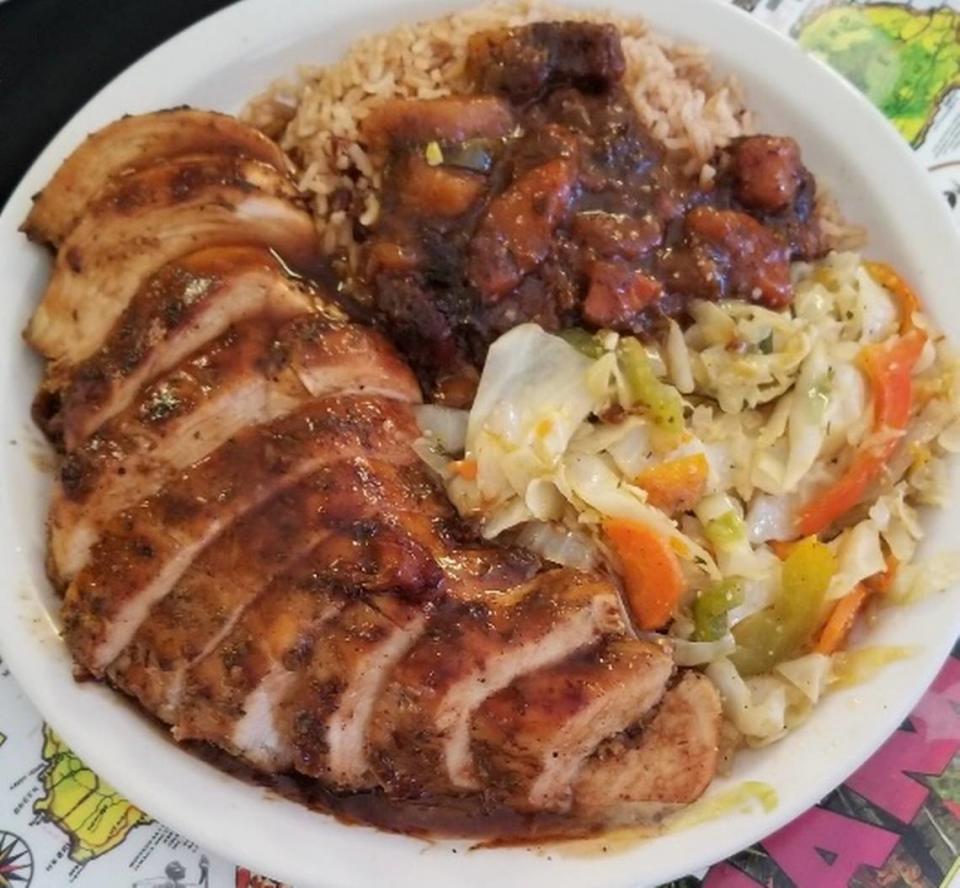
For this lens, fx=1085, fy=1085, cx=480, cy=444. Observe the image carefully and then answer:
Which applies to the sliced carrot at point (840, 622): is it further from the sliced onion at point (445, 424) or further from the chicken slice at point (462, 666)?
the sliced onion at point (445, 424)

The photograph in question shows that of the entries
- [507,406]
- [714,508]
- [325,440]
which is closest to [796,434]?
[714,508]

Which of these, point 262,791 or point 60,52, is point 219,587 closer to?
point 262,791

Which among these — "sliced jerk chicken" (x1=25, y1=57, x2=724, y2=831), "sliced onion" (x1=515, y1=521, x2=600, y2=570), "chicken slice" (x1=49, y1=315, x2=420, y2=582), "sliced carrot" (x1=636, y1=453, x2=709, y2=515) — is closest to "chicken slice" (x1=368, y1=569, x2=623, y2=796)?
"sliced jerk chicken" (x1=25, y1=57, x2=724, y2=831)

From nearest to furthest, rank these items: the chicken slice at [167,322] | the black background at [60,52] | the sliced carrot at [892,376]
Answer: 1. the chicken slice at [167,322]
2. the sliced carrot at [892,376]
3. the black background at [60,52]

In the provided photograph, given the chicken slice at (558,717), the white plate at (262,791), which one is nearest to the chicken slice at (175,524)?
the white plate at (262,791)

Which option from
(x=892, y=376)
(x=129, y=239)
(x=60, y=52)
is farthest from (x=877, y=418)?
(x=60, y=52)

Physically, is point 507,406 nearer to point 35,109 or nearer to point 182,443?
point 182,443

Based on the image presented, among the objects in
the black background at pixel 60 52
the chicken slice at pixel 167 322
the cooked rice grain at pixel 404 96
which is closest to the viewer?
the chicken slice at pixel 167 322
